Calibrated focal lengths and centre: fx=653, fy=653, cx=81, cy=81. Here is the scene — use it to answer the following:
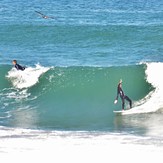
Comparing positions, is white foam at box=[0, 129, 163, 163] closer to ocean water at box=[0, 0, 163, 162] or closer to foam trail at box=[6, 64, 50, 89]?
ocean water at box=[0, 0, 163, 162]

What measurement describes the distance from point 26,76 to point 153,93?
5752mm

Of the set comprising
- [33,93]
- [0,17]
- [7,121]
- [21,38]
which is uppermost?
[0,17]

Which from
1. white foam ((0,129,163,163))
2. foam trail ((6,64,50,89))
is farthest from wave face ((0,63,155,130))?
white foam ((0,129,163,163))

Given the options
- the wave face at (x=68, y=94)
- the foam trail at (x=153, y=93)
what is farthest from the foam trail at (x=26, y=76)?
the foam trail at (x=153, y=93)

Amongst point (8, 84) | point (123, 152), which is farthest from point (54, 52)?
point (123, 152)

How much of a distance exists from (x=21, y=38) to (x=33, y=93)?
10.9 meters

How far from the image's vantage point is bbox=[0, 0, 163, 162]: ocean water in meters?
18.8

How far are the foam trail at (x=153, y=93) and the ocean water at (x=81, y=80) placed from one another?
0.04m

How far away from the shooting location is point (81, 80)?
26.7 metres

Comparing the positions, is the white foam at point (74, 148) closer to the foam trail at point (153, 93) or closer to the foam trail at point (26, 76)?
the foam trail at point (153, 93)

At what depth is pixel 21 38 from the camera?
3597cm

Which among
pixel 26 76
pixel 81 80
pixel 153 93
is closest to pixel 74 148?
pixel 153 93

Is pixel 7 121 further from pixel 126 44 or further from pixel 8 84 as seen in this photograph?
pixel 126 44

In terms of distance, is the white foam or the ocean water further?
the ocean water
